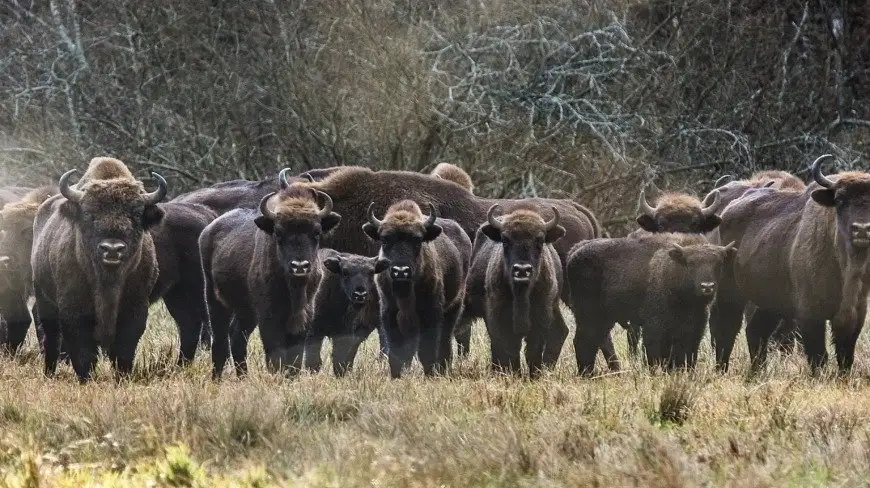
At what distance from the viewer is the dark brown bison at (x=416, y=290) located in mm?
11914

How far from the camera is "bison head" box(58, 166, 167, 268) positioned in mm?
11016

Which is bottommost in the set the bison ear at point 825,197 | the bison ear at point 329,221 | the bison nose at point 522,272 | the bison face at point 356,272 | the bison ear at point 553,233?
the bison face at point 356,272

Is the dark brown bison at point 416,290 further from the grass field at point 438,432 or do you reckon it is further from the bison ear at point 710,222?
the bison ear at point 710,222

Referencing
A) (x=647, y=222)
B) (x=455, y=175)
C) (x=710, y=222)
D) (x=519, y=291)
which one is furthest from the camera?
(x=455, y=175)

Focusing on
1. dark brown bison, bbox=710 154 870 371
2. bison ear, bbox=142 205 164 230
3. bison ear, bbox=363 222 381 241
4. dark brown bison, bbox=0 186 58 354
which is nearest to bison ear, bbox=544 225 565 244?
bison ear, bbox=363 222 381 241

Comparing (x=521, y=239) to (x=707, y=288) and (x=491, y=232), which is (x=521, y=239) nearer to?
(x=491, y=232)

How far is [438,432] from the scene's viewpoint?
759cm

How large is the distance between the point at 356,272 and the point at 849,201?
405 centimetres

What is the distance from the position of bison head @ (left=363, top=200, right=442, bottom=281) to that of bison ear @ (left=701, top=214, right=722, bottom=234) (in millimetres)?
2319

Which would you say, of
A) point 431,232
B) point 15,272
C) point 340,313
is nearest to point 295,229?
point 431,232

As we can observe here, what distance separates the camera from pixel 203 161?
70.0 ft

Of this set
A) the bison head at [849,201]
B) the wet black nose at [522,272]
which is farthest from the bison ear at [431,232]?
the bison head at [849,201]

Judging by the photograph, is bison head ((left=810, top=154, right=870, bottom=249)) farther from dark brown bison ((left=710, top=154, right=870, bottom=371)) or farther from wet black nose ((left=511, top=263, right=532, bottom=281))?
wet black nose ((left=511, top=263, right=532, bottom=281))

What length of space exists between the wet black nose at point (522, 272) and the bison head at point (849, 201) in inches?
91.2
